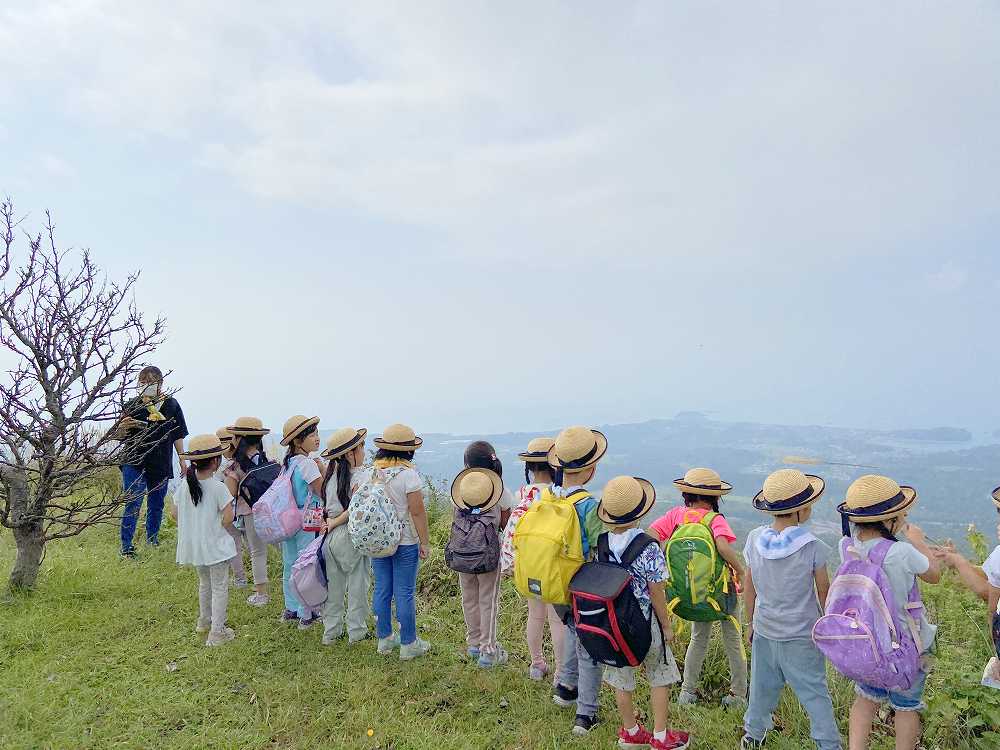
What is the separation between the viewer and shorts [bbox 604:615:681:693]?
389 cm

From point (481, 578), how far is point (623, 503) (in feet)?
6.48

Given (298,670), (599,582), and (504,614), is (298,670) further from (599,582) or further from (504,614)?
(599,582)

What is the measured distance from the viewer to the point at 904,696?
345 cm

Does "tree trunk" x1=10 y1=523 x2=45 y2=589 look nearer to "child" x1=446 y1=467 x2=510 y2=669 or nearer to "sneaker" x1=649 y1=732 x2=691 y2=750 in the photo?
"child" x1=446 y1=467 x2=510 y2=669

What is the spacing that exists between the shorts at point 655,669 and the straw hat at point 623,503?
674mm

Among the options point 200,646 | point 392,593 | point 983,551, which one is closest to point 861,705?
point 983,551

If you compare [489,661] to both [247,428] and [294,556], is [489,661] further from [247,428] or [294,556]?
[247,428]

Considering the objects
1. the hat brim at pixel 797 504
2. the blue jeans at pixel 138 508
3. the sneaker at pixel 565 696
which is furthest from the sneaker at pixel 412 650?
the blue jeans at pixel 138 508

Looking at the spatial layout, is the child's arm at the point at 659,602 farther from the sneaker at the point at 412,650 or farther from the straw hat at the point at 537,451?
the sneaker at the point at 412,650

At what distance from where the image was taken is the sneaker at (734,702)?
4.65 meters

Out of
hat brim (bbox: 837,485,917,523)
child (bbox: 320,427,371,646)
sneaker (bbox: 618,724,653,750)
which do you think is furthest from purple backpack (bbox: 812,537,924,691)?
child (bbox: 320,427,371,646)

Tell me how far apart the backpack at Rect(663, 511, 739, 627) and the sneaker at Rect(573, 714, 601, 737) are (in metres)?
1.00

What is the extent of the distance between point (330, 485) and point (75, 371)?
3579 millimetres

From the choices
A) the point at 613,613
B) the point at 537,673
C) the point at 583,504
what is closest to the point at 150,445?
the point at 537,673
